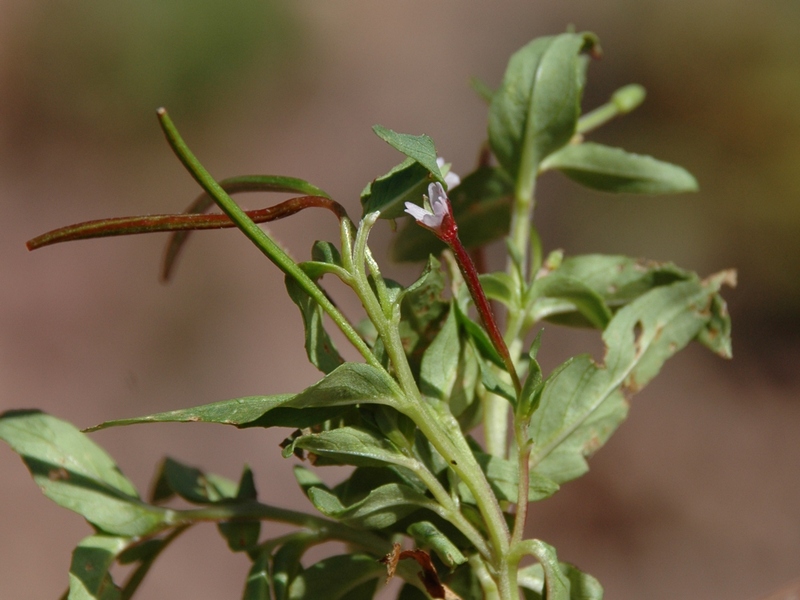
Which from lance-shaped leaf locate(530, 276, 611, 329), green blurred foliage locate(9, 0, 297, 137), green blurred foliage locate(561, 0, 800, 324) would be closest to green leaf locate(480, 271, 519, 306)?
lance-shaped leaf locate(530, 276, 611, 329)

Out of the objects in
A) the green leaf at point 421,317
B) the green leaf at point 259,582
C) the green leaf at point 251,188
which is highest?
the green leaf at point 251,188

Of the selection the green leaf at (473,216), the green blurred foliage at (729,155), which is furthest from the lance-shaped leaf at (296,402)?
the green blurred foliage at (729,155)

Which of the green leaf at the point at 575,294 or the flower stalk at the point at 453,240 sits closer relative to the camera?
the flower stalk at the point at 453,240

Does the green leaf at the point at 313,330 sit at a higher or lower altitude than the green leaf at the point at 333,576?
higher

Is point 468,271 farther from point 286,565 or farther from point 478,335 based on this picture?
point 286,565

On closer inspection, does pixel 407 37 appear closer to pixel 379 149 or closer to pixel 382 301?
pixel 379 149

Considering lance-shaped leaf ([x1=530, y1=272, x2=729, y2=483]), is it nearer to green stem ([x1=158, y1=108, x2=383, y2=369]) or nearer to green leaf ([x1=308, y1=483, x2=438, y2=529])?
green leaf ([x1=308, y1=483, x2=438, y2=529])

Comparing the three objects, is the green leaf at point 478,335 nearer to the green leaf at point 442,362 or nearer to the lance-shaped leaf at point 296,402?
the green leaf at point 442,362
